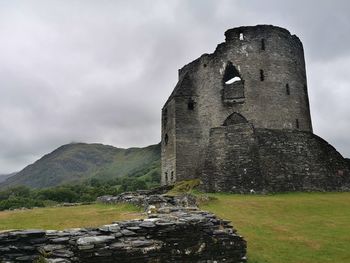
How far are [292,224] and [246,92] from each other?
64.1 ft

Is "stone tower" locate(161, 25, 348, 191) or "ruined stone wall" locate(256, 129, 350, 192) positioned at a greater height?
"stone tower" locate(161, 25, 348, 191)

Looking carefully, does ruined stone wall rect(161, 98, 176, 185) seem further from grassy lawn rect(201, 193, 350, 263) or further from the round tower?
grassy lawn rect(201, 193, 350, 263)

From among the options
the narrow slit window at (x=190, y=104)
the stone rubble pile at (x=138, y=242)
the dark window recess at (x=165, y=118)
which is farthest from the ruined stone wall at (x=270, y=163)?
the stone rubble pile at (x=138, y=242)

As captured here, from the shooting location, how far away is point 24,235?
1166 cm

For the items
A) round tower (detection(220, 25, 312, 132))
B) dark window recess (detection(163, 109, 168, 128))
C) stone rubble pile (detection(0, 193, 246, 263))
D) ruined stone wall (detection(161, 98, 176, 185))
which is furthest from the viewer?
dark window recess (detection(163, 109, 168, 128))

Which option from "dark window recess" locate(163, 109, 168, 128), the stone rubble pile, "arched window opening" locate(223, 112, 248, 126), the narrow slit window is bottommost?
the stone rubble pile

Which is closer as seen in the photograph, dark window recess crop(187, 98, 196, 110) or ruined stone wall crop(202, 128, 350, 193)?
ruined stone wall crop(202, 128, 350, 193)

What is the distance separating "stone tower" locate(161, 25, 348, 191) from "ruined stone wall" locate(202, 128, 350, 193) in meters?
0.47

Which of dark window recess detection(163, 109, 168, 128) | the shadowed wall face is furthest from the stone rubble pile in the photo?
dark window recess detection(163, 109, 168, 128)

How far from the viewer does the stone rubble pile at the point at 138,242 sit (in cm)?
1155

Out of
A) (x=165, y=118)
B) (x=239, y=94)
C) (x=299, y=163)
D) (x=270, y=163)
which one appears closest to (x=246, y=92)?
(x=239, y=94)

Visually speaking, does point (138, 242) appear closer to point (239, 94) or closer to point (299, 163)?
point (299, 163)

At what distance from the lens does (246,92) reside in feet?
124

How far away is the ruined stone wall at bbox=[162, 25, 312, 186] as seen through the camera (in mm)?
37531
